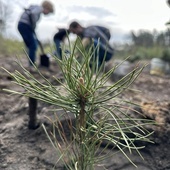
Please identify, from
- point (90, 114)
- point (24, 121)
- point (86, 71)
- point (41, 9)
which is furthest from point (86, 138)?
point (41, 9)

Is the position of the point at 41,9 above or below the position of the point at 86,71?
above

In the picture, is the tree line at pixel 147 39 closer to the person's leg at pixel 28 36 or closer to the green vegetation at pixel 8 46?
the green vegetation at pixel 8 46

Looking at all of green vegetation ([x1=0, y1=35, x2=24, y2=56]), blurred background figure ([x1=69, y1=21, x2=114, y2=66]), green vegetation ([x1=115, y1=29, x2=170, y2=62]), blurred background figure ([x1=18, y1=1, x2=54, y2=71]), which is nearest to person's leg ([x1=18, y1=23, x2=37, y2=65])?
blurred background figure ([x1=18, y1=1, x2=54, y2=71])

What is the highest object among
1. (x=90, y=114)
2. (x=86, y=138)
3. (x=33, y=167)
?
(x=90, y=114)

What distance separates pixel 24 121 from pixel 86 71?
2002 mm

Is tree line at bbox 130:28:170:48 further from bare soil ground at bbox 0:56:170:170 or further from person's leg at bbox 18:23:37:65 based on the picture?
bare soil ground at bbox 0:56:170:170

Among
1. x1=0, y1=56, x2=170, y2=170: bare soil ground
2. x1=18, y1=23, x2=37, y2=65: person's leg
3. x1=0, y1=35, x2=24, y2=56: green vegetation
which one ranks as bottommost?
x1=0, y1=56, x2=170, y2=170: bare soil ground

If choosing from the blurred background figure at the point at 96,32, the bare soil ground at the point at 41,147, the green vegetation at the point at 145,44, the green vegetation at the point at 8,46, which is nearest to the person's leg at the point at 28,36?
the blurred background figure at the point at 96,32

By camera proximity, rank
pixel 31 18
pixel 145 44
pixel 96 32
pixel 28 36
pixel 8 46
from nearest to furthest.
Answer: pixel 96 32 < pixel 31 18 < pixel 28 36 < pixel 8 46 < pixel 145 44

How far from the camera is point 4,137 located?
3.31 meters

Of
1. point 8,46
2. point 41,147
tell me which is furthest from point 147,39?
point 41,147

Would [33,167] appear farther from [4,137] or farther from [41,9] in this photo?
[41,9]

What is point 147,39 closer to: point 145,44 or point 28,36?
point 145,44

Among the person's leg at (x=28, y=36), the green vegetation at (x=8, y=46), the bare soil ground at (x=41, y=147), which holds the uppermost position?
the person's leg at (x=28, y=36)
